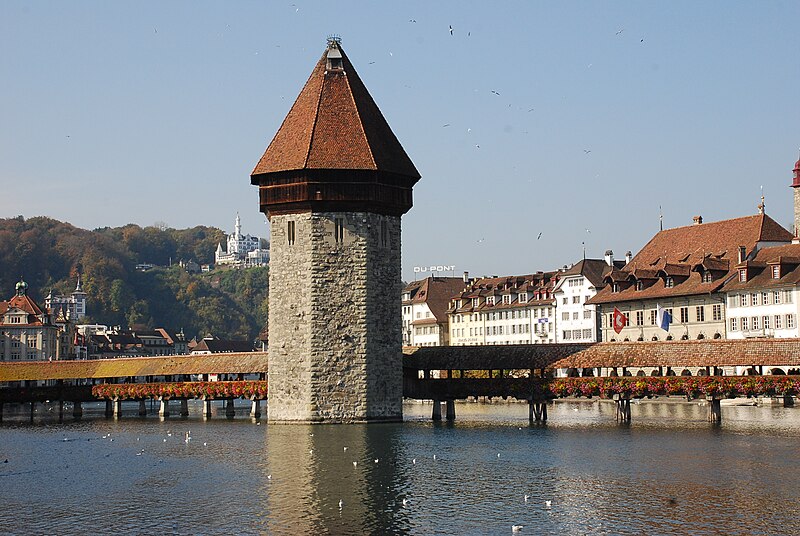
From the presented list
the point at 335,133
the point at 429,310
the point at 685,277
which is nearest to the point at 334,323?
the point at 335,133

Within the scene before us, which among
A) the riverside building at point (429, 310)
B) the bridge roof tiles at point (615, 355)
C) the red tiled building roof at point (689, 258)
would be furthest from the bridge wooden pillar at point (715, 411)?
the riverside building at point (429, 310)

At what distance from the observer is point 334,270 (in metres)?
45.9

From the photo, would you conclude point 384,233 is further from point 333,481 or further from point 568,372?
point 333,481

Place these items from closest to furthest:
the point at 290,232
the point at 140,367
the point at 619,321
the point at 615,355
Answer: the point at 290,232 < the point at 615,355 < the point at 140,367 < the point at 619,321

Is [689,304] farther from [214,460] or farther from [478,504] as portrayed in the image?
[478,504]

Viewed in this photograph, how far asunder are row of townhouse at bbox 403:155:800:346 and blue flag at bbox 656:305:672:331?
0.26 metres

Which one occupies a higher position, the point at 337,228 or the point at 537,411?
the point at 337,228

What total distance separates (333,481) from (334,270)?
55.8 feet

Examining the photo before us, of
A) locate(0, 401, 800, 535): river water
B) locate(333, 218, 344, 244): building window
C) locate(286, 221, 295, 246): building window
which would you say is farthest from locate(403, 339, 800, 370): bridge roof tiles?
locate(286, 221, 295, 246): building window

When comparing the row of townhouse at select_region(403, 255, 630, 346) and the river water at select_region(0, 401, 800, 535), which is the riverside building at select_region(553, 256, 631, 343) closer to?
the row of townhouse at select_region(403, 255, 630, 346)

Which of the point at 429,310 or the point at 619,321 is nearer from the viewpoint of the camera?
the point at 619,321

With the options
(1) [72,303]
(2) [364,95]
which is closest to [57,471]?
(2) [364,95]

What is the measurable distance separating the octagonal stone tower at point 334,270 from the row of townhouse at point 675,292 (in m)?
26.4

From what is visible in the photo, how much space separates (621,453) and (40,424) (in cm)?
3531
